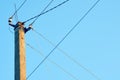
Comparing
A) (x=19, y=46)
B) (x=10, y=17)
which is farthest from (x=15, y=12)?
(x=19, y=46)

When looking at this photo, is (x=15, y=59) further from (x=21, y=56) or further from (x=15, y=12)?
(x=15, y=12)

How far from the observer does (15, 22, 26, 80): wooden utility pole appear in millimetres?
9477

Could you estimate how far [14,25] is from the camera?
10711 mm

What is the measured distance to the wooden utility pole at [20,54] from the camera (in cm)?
948

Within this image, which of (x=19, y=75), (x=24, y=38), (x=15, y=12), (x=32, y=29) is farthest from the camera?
(x=15, y=12)

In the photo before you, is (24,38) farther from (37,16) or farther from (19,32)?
(37,16)

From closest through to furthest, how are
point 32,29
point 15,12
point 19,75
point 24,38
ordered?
point 19,75 → point 24,38 → point 32,29 → point 15,12

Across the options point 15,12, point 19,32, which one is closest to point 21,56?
point 19,32

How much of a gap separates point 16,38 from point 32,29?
40.1 inches

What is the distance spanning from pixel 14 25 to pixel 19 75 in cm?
190

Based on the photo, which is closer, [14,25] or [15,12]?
[14,25]

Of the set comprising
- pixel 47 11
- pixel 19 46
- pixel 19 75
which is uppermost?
pixel 47 11

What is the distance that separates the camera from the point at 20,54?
981cm

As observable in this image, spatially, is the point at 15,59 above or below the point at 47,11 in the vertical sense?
below
